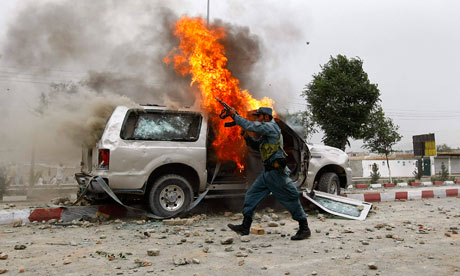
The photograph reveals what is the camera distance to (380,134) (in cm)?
2175

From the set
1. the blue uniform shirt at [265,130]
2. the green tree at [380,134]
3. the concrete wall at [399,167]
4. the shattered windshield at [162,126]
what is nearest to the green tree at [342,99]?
the green tree at [380,134]

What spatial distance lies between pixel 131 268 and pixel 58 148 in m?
5.29

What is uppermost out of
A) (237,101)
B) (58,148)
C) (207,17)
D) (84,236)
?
(207,17)

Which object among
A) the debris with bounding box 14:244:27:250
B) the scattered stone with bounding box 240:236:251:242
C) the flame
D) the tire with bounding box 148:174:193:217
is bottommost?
the debris with bounding box 14:244:27:250

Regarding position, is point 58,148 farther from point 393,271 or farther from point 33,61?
point 393,271

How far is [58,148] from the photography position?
309 inches

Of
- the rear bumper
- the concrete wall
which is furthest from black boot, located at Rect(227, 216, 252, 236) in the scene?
the concrete wall

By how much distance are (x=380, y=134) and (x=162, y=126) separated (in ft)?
60.2

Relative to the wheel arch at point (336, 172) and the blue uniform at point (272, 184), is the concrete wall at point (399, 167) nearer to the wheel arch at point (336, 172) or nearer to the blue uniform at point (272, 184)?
the wheel arch at point (336, 172)

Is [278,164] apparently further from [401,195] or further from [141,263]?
[401,195]

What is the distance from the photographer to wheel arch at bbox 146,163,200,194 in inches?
244

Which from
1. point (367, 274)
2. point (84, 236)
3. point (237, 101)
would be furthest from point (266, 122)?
point (84, 236)

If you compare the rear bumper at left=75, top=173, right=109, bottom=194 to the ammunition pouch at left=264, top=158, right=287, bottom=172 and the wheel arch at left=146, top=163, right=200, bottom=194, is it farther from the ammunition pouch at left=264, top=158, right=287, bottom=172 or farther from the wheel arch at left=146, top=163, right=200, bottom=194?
the ammunition pouch at left=264, top=158, right=287, bottom=172

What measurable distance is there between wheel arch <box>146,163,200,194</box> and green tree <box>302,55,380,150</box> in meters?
14.3
